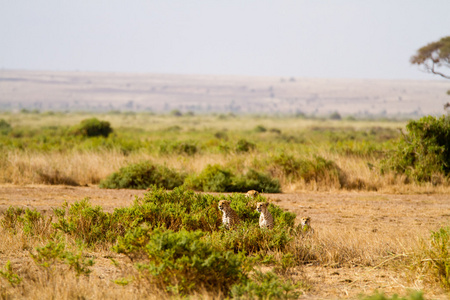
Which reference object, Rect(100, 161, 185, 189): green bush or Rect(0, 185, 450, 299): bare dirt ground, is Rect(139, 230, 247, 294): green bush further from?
Rect(100, 161, 185, 189): green bush

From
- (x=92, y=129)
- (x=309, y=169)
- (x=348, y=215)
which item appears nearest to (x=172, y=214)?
(x=348, y=215)

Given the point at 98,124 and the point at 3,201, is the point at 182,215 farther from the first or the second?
the point at 98,124

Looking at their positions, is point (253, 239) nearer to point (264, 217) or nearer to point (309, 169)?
point (264, 217)

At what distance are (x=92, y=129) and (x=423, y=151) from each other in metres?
21.8

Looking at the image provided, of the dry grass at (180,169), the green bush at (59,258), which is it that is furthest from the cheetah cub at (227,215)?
the dry grass at (180,169)

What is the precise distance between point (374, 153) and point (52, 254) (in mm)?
11950

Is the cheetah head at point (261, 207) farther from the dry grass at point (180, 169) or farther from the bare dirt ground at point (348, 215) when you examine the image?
the dry grass at point (180, 169)

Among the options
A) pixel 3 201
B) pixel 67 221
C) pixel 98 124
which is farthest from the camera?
pixel 98 124

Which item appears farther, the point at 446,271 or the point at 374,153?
the point at 374,153

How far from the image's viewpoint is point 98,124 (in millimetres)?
31375

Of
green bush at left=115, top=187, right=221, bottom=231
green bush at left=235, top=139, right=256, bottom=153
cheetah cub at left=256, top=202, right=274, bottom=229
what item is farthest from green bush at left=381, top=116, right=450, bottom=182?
cheetah cub at left=256, top=202, right=274, bottom=229

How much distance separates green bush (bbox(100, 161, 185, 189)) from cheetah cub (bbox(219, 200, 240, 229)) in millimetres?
5666

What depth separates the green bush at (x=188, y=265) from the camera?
16.3 ft

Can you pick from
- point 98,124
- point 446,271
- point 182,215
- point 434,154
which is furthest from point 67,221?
point 98,124
